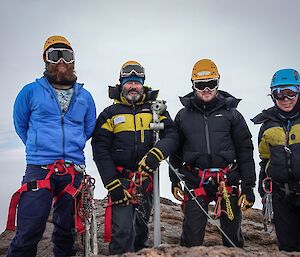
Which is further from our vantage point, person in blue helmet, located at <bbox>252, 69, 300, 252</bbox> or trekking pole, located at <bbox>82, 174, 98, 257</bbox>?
trekking pole, located at <bbox>82, 174, 98, 257</bbox>

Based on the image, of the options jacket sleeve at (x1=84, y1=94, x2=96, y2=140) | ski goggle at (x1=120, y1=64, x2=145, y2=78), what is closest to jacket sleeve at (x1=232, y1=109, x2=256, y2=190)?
ski goggle at (x1=120, y1=64, x2=145, y2=78)

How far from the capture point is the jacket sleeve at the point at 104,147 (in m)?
7.22

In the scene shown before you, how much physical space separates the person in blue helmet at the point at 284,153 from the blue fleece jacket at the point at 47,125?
3.42 m

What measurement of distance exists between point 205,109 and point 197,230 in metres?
2.26

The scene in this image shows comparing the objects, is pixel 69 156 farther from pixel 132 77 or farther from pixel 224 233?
pixel 224 233

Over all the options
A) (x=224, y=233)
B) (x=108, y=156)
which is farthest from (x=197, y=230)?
(x=108, y=156)

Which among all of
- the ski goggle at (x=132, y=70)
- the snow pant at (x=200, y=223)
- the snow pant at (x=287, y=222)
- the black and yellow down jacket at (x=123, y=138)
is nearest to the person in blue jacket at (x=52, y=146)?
the black and yellow down jacket at (x=123, y=138)

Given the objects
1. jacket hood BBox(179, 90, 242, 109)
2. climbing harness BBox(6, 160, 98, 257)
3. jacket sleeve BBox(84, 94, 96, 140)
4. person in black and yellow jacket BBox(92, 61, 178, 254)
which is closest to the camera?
climbing harness BBox(6, 160, 98, 257)

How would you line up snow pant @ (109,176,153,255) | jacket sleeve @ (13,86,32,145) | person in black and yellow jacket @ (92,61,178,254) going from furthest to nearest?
person in black and yellow jacket @ (92,61,178,254) → snow pant @ (109,176,153,255) → jacket sleeve @ (13,86,32,145)

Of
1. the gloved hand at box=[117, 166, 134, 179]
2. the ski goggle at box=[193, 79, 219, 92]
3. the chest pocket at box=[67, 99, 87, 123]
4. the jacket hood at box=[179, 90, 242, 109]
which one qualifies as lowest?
the gloved hand at box=[117, 166, 134, 179]

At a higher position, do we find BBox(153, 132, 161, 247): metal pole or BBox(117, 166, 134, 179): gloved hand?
BBox(117, 166, 134, 179): gloved hand

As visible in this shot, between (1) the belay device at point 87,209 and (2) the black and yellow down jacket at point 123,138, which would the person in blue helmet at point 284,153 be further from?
(1) the belay device at point 87,209

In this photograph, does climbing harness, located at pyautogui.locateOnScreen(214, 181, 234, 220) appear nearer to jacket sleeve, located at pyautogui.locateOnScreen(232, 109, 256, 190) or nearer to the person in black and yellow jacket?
jacket sleeve, located at pyautogui.locateOnScreen(232, 109, 256, 190)

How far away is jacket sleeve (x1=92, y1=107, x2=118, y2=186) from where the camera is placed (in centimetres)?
722
